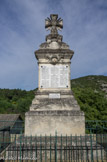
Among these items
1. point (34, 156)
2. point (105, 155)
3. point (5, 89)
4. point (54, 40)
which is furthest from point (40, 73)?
point (5, 89)

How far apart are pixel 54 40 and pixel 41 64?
1.85m

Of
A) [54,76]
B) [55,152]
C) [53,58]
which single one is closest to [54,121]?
[55,152]

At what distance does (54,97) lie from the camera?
8469 mm

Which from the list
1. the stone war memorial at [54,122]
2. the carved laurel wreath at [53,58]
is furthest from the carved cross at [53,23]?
the carved laurel wreath at [53,58]

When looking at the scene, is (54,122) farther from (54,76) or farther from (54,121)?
(54,76)

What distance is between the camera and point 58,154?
608 cm

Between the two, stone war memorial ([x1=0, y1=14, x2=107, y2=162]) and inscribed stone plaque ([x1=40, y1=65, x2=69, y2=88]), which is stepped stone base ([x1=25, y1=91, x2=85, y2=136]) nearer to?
stone war memorial ([x1=0, y1=14, x2=107, y2=162])

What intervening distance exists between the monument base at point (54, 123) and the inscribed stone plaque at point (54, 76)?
67.2 inches

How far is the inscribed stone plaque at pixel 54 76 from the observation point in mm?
8719

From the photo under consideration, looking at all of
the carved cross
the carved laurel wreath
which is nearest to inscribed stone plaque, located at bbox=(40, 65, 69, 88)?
the carved laurel wreath

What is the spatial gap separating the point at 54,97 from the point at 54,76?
4.02 ft

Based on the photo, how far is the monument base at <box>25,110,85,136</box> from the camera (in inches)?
291

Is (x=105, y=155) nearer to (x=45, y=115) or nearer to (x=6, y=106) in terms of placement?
(x=45, y=115)

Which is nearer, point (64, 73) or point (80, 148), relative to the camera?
point (80, 148)
